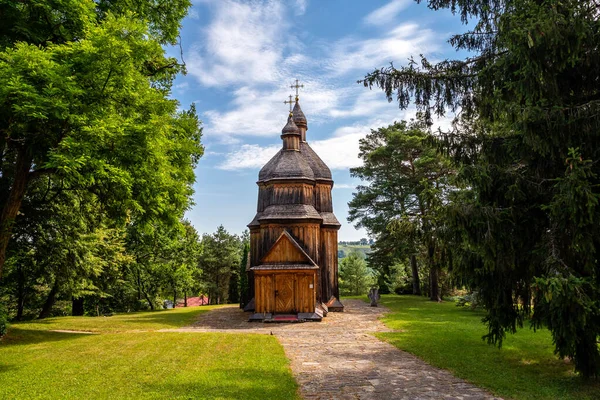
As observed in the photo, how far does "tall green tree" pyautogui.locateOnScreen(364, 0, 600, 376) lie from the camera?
23.5 feet

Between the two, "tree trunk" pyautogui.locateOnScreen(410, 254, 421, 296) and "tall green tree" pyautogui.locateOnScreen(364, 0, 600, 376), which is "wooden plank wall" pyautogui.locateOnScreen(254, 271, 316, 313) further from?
"tree trunk" pyautogui.locateOnScreen(410, 254, 421, 296)

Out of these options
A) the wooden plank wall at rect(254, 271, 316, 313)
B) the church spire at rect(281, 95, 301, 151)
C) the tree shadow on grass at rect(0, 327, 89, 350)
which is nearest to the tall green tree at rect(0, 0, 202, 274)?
the tree shadow on grass at rect(0, 327, 89, 350)

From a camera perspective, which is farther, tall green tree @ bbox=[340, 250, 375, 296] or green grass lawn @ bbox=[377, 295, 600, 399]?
tall green tree @ bbox=[340, 250, 375, 296]

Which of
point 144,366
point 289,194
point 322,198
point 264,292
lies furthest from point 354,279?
point 144,366

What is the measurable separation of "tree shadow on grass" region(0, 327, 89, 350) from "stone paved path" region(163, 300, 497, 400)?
22.7 ft

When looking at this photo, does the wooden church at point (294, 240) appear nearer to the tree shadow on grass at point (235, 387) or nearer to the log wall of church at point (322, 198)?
the log wall of church at point (322, 198)

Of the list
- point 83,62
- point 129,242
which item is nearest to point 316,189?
point 129,242

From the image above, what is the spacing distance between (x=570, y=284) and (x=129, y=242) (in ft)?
104

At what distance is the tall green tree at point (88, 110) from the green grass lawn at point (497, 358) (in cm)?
893

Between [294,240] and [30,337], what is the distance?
12.7 m

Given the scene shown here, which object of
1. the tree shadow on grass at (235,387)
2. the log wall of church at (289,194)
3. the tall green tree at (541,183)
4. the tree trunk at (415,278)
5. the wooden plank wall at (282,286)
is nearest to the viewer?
the tall green tree at (541,183)

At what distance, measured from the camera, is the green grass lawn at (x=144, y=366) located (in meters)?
8.07

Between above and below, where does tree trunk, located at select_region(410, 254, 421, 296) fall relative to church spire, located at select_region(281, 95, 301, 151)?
below

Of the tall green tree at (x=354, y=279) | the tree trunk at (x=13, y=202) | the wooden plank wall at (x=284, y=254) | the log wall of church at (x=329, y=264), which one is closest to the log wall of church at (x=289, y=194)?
the wooden plank wall at (x=284, y=254)
